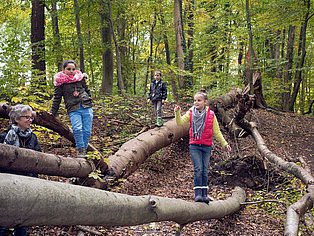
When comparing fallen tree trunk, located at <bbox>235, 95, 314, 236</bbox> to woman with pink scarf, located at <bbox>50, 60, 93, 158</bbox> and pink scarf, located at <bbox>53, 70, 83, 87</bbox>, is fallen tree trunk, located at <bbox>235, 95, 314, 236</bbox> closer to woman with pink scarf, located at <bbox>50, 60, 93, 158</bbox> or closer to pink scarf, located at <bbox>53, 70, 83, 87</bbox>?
woman with pink scarf, located at <bbox>50, 60, 93, 158</bbox>

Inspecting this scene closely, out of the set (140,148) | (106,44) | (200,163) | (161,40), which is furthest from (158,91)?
(161,40)

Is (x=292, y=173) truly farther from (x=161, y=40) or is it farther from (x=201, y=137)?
(x=161, y=40)

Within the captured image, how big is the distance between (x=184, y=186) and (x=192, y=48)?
41.2 ft

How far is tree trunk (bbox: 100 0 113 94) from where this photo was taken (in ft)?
43.2

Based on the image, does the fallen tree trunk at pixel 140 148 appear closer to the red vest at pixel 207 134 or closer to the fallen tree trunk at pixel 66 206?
the red vest at pixel 207 134

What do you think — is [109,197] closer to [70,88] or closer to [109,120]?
[70,88]

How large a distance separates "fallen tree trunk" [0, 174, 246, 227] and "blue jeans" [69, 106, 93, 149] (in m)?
1.99

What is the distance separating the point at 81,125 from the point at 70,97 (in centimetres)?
56

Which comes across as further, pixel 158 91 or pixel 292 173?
pixel 158 91

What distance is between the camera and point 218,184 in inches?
306

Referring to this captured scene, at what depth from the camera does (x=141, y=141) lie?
7535 millimetres

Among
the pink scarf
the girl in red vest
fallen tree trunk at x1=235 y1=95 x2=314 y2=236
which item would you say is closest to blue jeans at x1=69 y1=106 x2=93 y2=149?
the pink scarf

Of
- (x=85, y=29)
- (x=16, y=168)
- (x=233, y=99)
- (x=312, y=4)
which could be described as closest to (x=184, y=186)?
(x=16, y=168)

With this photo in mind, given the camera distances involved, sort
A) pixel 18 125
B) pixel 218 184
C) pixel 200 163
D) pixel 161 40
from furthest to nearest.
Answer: pixel 161 40 < pixel 218 184 < pixel 200 163 < pixel 18 125
